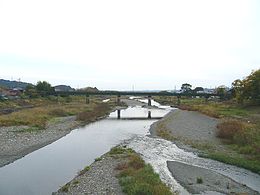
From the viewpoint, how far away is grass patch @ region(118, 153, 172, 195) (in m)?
15.0

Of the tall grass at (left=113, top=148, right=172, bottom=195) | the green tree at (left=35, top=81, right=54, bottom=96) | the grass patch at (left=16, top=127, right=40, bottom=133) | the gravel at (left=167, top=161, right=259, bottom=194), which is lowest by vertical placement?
the grass patch at (left=16, top=127, right=40, bottom=133)

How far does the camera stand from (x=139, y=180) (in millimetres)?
16734

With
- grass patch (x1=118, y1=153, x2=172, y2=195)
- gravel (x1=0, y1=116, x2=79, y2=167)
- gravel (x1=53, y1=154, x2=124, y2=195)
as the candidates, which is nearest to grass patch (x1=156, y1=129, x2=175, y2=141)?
gravel (x1=0, y1=116, x2=79, y2=167)

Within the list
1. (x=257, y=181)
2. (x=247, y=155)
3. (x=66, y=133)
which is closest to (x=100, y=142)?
(x=66, y=133)

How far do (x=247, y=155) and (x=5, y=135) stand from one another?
2335 centimetres

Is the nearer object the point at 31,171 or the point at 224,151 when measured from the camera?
the point at 31,171

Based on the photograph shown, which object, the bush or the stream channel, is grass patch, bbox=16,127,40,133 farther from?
the bush

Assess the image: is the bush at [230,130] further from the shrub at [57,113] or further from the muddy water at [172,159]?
the shrub at [57,113]

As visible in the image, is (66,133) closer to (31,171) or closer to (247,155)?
(31,171)

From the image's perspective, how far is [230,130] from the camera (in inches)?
1280

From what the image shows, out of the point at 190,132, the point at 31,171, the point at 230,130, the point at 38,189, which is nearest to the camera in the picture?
the point at 38,189

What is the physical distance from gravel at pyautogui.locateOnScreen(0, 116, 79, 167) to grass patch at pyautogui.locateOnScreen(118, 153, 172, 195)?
9.18 metres

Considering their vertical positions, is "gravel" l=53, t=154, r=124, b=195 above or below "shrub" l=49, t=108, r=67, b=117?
above

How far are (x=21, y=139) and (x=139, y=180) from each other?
19.0 m
